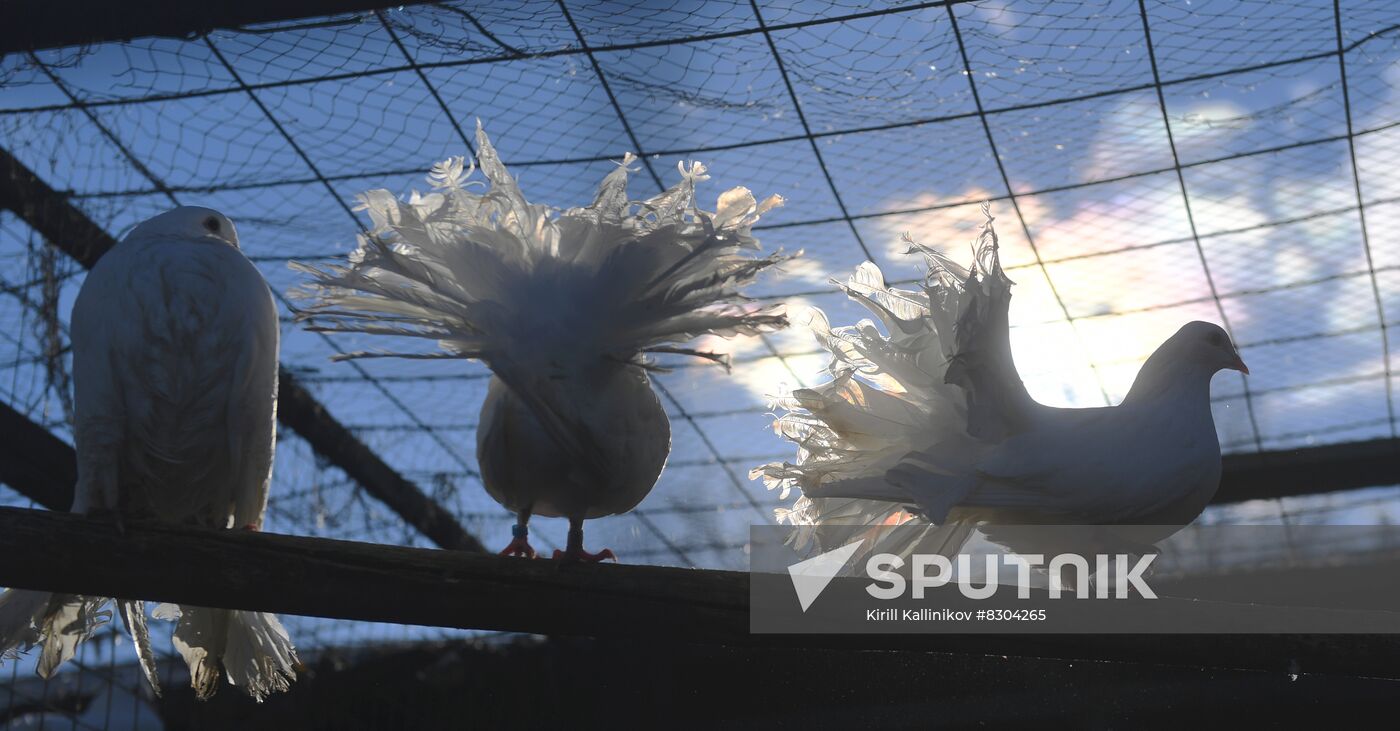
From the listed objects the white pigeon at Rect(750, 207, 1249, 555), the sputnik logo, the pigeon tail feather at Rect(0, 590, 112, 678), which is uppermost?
the white pigeon at Rect(750, 207, 1249, 555)

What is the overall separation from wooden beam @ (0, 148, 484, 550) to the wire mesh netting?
0.36 ft

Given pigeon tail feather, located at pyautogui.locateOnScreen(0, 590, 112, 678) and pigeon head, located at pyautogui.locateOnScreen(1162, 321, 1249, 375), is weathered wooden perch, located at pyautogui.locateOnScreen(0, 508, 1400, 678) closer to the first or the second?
pigeon tail feather, located at pyautogui.locateOnScreen(0, 590, 112, 678)

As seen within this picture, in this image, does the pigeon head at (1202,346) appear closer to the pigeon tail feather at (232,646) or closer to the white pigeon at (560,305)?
the white pigeon at (560,305)

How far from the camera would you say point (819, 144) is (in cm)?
682

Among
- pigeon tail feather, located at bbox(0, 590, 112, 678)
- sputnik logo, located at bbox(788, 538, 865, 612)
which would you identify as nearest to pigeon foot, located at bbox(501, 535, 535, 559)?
sputnik logo, located at bbox(788, 538, 865, 612)

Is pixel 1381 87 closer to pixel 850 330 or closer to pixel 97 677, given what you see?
pixel 850 330

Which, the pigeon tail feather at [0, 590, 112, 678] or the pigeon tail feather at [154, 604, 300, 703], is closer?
the pigeon tail feather at [0, 590, 112, 678]

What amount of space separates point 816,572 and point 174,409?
170 centimetres

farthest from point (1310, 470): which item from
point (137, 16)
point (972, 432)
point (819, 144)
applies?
point (137, 16)

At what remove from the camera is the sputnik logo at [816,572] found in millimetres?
3010

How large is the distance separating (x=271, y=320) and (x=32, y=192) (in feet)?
10.7

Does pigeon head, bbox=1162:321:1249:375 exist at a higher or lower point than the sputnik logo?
higher

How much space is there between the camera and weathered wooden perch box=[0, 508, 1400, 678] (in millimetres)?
2941

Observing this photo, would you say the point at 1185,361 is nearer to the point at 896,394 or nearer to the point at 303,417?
the point at 896,394
